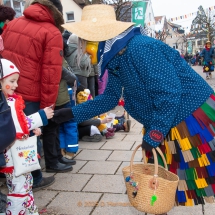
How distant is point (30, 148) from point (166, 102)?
1.15 m

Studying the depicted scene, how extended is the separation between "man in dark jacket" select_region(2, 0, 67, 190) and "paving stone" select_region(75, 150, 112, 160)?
1421mm

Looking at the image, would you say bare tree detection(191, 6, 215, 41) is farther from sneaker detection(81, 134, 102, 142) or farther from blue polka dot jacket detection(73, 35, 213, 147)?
blue polka dot jacket detection(73, 35, 213, 147)

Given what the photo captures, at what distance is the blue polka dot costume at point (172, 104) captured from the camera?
1942 mm

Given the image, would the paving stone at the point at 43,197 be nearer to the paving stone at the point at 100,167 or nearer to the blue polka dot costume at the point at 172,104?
the paving stone at the point at 100,167

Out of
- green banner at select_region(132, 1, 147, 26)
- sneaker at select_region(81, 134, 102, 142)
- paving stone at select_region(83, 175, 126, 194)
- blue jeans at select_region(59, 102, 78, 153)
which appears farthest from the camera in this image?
green banner at select_region(132, 1, 147, 26)

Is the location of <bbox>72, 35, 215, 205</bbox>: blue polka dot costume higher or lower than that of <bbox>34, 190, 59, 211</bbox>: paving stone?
higher

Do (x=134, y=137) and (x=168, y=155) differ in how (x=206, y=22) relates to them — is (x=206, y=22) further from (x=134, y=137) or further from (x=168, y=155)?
(x=168, y=155)

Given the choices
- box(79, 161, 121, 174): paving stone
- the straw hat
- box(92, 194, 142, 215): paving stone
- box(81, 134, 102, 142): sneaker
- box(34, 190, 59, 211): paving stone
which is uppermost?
the straw hat

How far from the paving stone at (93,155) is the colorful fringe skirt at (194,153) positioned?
2.10m

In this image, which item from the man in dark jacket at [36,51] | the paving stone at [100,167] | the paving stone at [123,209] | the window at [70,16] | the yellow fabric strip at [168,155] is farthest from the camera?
the window at [70,16]

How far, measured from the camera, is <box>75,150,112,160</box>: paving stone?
170 inches

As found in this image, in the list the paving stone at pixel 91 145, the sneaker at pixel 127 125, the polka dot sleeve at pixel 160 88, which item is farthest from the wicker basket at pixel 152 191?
the sneaker at pixel 127 125

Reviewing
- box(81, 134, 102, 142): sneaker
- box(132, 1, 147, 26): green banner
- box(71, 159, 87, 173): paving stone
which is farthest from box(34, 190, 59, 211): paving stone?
box(132, 1, 147, 26): green banner

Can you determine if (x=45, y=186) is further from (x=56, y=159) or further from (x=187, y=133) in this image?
(x=187, y=133)
